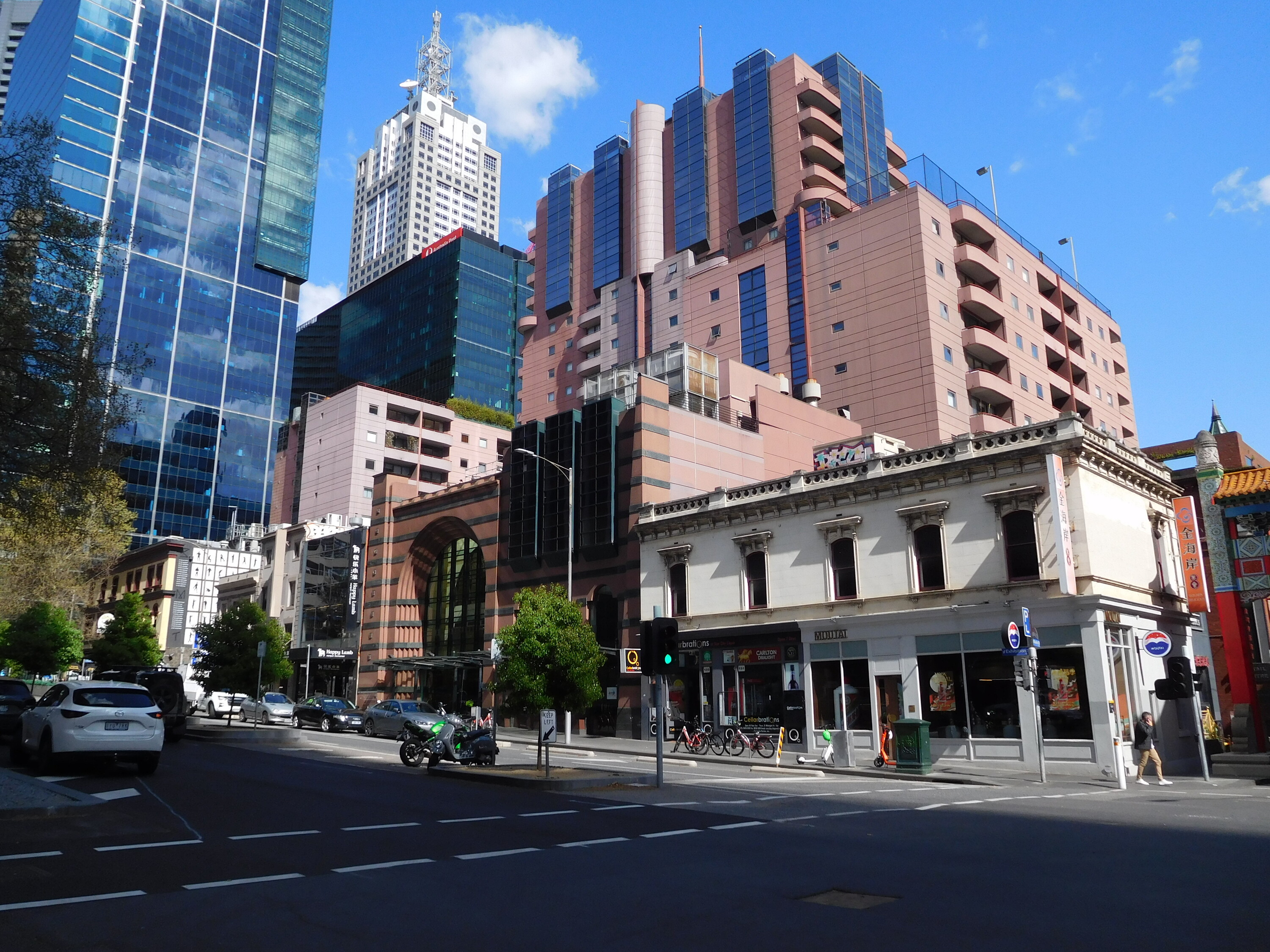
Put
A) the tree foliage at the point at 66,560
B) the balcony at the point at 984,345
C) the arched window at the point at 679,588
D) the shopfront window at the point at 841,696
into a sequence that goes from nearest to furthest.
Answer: the shopfront window at the point at 841,696
the arched window at the point at 679,588
the tree foliage at the point at 66,560
the balcony at the point at 984,345

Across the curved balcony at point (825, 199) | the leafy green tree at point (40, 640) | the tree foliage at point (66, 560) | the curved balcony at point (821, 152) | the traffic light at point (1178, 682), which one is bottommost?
the traffic light at point (1178, 682)

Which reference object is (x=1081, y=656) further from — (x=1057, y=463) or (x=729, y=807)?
(x=729, y=807)

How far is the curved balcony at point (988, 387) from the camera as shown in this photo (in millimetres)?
60344

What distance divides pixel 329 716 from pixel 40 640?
68.3 feet

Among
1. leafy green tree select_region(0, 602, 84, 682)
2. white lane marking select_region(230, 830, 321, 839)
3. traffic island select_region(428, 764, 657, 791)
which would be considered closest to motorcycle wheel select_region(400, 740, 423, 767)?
traffic island select_region(428, 764, 657, 791)

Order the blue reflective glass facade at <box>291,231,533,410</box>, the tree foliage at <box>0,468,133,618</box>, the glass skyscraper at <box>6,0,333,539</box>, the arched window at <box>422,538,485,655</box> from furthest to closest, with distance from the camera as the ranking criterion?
the blue reflective glass facade at <box>291,231,533,410</box> < the glass skyscraper at <box>6,0,333,539</box> < the arched window at <box>422,538,485,655</box> < the tree foliage at <box>0,468,133,618</box>

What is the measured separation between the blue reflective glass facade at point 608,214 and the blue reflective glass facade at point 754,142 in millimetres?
12133

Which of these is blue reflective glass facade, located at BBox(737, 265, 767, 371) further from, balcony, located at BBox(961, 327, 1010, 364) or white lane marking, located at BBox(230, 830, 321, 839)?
white lane marking, located at BBox(230, 830, 321, 839)

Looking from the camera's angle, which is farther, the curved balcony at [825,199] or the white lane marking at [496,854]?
the curved balcony at [825,199]

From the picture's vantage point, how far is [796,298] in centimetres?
6600

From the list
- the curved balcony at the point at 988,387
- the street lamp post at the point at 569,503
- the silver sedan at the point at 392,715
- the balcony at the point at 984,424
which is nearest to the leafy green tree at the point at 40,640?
the silver sedan at the point at 392,715

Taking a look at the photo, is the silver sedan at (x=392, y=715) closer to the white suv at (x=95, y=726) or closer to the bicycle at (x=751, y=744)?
the bicycle at (x=751, y=744)

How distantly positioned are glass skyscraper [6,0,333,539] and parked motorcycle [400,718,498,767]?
113 meters

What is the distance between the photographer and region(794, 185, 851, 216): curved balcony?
220 feet
